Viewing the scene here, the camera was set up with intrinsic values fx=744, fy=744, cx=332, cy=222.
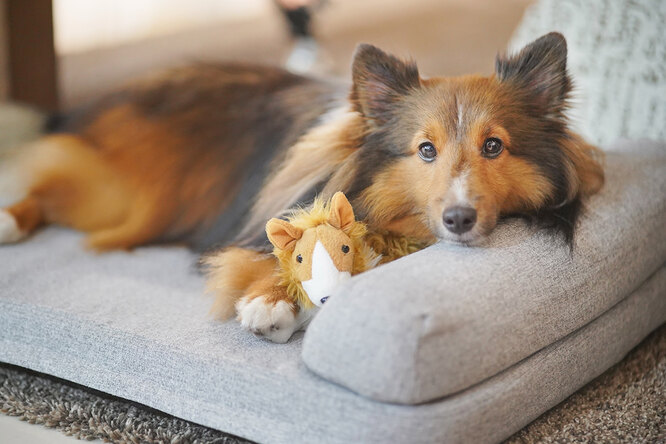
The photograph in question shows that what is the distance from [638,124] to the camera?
9.42ft

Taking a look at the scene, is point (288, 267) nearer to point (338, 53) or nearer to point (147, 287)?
point (147, 287)

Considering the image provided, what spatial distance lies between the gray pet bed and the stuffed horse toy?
0.08m

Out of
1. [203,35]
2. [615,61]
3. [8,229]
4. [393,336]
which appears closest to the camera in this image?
[393,336]

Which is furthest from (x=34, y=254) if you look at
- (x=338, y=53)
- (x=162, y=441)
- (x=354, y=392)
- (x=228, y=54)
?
(x=338, y=53)

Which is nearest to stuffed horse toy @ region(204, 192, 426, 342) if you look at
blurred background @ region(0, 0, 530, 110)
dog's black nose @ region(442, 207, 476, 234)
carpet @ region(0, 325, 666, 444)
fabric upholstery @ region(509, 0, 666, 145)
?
dog's black nose @ region(442, 207, 476, 234)

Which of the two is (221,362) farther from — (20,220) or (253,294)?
(20,220)

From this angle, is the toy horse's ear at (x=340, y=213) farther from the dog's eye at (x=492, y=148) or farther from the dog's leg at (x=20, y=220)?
the dog's leg at (x=20, y=220)

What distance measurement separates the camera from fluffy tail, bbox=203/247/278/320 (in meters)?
2.02

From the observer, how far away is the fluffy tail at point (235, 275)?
6.62 ft

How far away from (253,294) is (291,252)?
150 millimetres

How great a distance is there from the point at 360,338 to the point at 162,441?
25.4 inches

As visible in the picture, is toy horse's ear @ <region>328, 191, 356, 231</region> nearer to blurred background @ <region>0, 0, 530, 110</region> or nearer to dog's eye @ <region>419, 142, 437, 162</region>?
dog's eye @ <region>419, 142, 437, 162</region>

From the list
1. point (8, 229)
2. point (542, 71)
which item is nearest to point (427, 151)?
point (542, 71)

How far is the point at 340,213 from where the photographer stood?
1.85 meters
